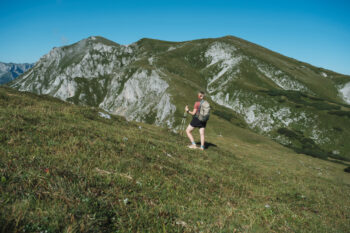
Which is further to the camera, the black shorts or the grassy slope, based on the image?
the black shorts

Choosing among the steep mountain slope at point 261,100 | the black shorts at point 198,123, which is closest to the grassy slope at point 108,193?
the black shorts at point 198,123

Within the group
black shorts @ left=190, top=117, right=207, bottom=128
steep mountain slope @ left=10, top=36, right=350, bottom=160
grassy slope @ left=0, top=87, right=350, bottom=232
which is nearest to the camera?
grassy slope @ left=0, top=87, right=350, bottom=232

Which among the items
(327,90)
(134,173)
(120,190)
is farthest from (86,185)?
(327,90)

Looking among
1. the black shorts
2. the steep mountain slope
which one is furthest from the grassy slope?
the steep mountain slope

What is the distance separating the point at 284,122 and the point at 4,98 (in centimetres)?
14701

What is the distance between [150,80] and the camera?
162500 millimetres

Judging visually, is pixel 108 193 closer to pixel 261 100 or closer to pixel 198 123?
pixel 198 123

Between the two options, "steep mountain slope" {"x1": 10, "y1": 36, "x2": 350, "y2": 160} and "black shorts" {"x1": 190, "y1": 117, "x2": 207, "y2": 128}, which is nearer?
"black shorts" {"x1": 190, "y1": 117, "x2": 207, "y2": 128}

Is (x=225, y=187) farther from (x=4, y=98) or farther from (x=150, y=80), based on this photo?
(x=150, y=80)

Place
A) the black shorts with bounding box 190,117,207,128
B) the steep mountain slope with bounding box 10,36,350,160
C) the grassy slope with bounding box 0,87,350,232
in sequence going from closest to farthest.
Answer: the grassy slope with bounding box 0,87,350,232
the black shorts with bounding box 190,117,207,128
the steep mountain slope with bounding box 10,36,350,160

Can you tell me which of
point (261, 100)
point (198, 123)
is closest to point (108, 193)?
point (198, 123)

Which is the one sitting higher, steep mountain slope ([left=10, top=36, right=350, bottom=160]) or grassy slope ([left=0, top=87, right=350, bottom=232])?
steep mountain slope ([left=10, top=36, right=350, bottom=160])

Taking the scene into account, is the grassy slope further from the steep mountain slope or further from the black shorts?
the steep mountain slope

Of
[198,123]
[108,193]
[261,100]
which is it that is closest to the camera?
[108,193]
